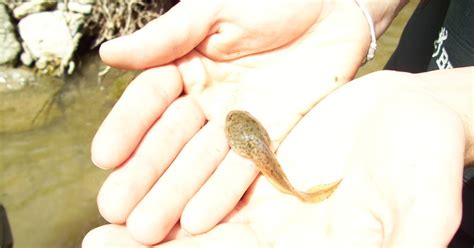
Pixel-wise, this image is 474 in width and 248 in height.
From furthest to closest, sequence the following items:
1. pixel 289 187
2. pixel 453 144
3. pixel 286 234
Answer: pixel 289 187
pixel 286 234
pixel 453 144

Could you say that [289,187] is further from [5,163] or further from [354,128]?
[5,163]

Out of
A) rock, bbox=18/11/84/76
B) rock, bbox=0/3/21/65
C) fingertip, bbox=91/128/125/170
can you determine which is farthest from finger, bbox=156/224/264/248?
rock, bbox=0/3/21/65

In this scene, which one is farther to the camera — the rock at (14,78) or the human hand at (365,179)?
the rock at (14,78)

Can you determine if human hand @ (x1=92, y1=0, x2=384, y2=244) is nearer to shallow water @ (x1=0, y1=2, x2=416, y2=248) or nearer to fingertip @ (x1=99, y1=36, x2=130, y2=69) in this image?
fingertip @ (x1=99, y1=36, x2=130, y2=69)

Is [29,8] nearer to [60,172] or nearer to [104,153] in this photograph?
[60,172]

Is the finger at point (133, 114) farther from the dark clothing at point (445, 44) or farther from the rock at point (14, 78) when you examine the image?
the rock at point (14, 78)

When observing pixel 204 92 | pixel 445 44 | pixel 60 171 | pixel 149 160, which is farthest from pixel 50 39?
pixel 445 44

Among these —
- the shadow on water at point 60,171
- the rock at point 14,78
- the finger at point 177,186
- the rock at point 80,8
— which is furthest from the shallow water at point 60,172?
the finger at point 177,186

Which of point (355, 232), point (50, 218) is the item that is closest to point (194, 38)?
point (355, 232)

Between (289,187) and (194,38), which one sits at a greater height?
(194,38)
